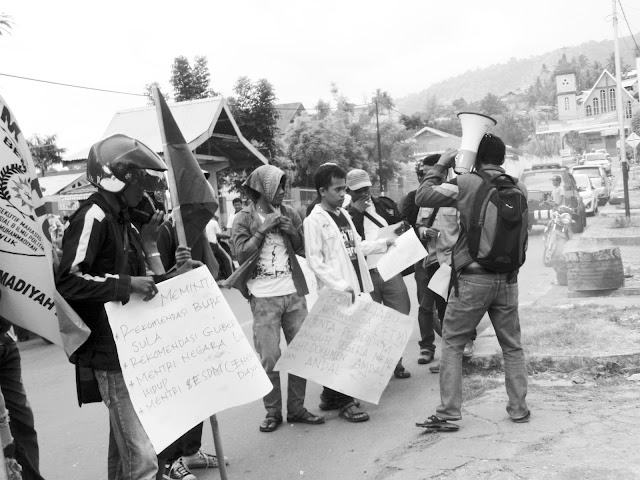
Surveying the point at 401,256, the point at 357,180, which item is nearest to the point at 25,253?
the point at 401,256

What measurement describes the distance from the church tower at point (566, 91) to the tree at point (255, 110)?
114 meters

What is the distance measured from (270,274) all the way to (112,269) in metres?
2.00

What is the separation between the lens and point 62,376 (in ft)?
24.8

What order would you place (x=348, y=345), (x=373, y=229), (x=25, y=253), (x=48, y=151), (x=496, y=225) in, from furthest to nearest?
1. (x=48, y=151)
2. (x=373, y=229)
3. (x=348, y=345)
4. (x=496, y=225)
5. (x=25, y=253)

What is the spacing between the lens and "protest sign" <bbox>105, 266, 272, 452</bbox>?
10.3ft

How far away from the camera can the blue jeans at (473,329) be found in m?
4.60

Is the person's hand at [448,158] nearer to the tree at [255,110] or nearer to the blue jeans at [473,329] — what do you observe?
the blue jeans at [473,329]

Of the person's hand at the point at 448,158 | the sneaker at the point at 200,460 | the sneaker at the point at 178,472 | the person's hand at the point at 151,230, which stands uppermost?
the person's hand at the point at 448,158

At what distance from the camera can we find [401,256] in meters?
5.97

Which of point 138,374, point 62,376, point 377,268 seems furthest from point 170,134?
point 62,376

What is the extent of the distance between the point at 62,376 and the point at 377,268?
3.69m

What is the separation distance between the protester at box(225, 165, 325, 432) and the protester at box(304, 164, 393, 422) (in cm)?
13

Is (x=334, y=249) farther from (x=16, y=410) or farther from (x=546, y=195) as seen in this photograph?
(x=546, y=195)

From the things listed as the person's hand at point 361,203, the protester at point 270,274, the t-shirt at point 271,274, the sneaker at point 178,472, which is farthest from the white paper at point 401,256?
the sneaker at point 178,472
